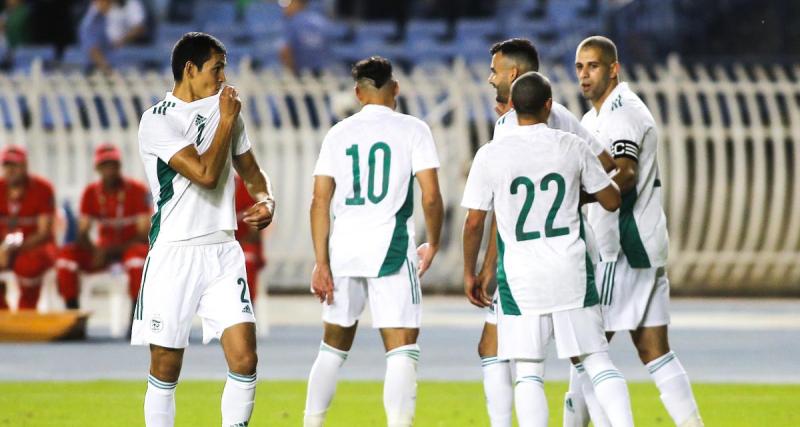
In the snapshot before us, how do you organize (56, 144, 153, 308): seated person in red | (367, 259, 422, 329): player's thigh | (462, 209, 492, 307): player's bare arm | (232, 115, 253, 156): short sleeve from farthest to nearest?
(56, 144, 153, 308): seated person in red, (367, 259, 422, 329): player's thigh, (232, 115, 253, 156): short sleeve, (462, 209, 492, 307): player's bare arm

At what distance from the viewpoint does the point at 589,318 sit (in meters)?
6.97

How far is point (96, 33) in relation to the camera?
2200 centimetres

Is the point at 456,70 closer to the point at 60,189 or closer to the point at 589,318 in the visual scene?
the point at 60,189

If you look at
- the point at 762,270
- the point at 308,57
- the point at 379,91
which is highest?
the point at 308,57

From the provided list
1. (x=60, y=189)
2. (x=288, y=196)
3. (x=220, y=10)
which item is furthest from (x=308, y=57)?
(x=220, y=10)

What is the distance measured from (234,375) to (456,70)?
40.8ft

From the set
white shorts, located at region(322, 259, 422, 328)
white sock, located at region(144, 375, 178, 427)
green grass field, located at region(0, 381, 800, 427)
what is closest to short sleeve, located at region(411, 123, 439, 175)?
white shorts, located at region(322, 259, 422, 328)

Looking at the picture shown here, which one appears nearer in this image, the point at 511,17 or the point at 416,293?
the point at 416,293

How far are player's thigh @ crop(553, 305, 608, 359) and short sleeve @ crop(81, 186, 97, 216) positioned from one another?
27.7ft

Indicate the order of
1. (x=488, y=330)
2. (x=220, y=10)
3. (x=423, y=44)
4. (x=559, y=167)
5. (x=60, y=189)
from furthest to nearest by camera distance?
(x=220, y=10)
(x=423, y=44)
(x=60, y=189)
(x=488, y=330)
(x=559, y=167)

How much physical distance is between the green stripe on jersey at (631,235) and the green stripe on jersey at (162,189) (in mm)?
2196

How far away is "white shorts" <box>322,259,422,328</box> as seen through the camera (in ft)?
25.6

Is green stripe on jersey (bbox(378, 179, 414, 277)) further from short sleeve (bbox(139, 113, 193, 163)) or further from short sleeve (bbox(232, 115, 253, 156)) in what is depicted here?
short sleeve (bbox(139, 113, 193, 163))

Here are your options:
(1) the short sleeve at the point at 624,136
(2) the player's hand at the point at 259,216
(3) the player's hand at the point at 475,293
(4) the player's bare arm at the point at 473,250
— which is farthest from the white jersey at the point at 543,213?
(2) the player's hand at the point at 259,216
